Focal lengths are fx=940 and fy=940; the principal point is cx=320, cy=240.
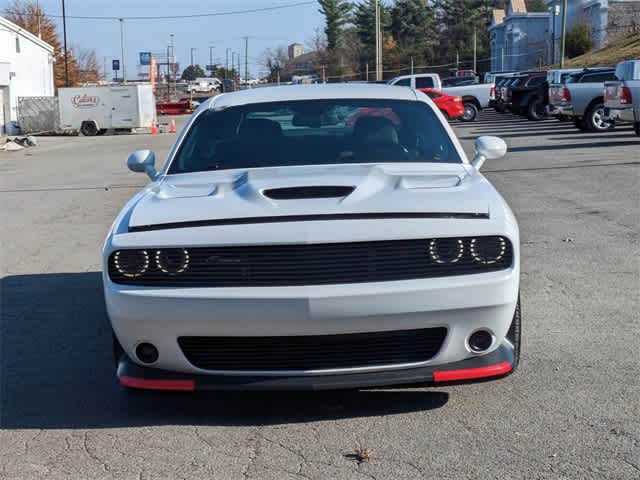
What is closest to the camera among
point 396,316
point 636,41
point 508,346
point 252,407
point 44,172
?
point 396,316

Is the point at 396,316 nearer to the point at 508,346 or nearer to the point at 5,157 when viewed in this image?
the point at 508,346

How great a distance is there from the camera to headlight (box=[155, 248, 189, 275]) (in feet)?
13.7

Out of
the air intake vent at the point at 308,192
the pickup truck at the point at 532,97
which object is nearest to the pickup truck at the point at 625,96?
the pickup truck at the point at 532,97

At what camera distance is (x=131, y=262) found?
4223mm

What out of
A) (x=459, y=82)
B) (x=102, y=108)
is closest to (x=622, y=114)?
(x=459, y=82)

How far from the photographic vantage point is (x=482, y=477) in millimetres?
3770

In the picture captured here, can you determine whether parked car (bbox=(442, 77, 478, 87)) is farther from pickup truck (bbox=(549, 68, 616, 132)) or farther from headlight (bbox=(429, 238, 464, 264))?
headlight (bbox=(429, 238, 464, 264))

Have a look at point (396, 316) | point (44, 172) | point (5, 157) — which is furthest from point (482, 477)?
point (5, 157)

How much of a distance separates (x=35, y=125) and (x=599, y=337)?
4178 cm

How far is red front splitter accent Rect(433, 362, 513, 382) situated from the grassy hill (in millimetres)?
43501

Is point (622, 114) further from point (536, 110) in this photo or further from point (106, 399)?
point (106, 399)

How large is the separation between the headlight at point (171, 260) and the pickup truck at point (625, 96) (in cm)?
1602

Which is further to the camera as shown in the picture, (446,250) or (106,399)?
(106,399)

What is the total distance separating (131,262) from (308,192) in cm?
92
